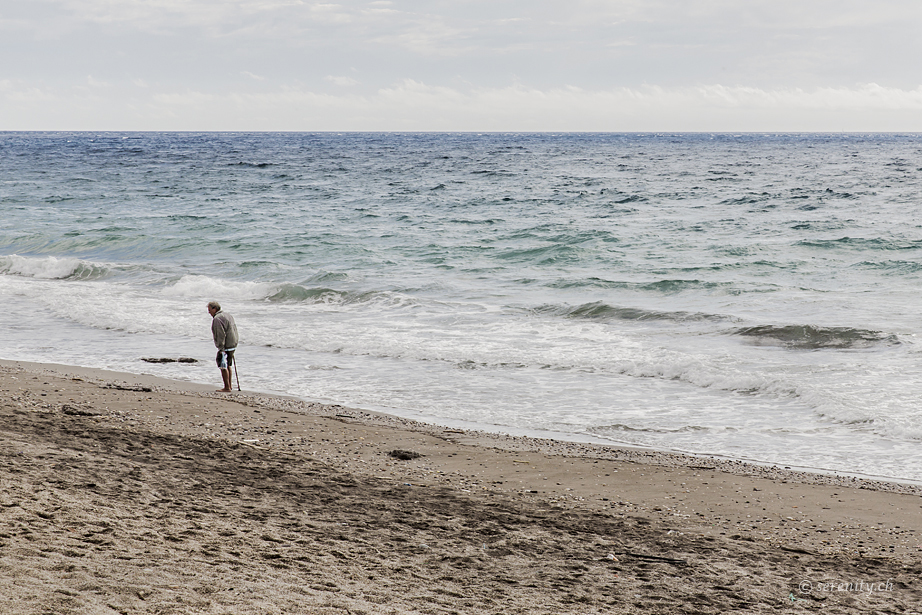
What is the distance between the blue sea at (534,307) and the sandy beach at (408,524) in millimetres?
1404

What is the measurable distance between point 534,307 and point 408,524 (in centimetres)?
994

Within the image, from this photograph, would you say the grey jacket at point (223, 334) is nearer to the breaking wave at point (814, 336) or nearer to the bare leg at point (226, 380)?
the bare leg at point (226, 380)

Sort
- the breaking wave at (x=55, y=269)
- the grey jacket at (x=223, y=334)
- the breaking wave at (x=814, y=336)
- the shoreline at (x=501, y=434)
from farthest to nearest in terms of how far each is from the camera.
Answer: the breaking wave at (x=55, y=269) < the breaking wave at (x=814, y=336) < the grey jacket at (x=223, y=334) < the shoreline at (x=501, y=434)

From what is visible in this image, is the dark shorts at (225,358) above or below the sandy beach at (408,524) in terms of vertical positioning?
above

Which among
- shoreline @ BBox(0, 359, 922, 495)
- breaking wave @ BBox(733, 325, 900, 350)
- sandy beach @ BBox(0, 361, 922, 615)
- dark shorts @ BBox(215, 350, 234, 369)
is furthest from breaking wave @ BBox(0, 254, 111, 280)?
breaking wave @ BBox(733, 325, 900, 350)

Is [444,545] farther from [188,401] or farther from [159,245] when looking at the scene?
[159,245]

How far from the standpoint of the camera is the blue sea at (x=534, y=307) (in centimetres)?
908

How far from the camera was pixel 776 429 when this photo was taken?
8.40 m

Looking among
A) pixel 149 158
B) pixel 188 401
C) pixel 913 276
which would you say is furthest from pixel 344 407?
pixel 149 158

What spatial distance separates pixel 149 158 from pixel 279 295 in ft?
195

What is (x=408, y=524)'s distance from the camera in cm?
540

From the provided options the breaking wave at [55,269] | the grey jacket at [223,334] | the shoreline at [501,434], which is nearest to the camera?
the shoreline at [501,434]

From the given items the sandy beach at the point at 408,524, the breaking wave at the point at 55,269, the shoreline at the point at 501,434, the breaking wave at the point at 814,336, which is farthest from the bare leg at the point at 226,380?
the breaking wave at the point at 55,269

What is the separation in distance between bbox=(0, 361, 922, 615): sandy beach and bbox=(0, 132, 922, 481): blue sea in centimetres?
140
